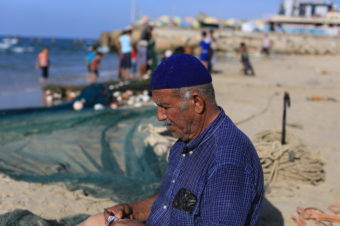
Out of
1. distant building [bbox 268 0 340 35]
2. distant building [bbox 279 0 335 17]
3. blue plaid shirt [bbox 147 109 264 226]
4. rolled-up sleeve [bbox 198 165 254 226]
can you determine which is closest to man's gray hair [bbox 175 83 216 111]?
blue plaid shirt [bbox 147 109 264 226]

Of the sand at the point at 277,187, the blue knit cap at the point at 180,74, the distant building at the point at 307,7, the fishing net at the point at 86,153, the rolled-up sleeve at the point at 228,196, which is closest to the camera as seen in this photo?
the rolled-up sleeve at the point at 228,196

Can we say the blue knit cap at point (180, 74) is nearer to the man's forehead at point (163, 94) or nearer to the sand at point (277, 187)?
the man's forehead at point (163, 94)

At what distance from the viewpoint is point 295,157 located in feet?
14.4

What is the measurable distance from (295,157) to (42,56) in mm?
13257

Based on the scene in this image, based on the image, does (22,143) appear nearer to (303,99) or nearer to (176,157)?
(176,157)

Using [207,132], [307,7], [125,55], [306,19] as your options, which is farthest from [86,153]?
[307,7]

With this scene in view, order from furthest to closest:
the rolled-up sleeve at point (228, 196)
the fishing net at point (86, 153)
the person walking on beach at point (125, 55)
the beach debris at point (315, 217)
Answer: the person walking on beach at point (125, 55), the fishing net at point (86, 153), the beach debris at point (315, 217), the rolled-up sleeve at point (228, 196)

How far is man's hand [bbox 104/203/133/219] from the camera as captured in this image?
2.39 m

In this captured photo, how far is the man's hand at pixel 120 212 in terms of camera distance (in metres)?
2.39

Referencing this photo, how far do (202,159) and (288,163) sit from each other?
2629mm

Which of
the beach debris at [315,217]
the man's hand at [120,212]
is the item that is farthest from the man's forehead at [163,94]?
the beach debris at [315,217]

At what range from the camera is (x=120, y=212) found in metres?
2.41

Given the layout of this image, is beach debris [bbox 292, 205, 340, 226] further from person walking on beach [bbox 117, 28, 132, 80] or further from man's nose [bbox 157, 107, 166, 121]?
person walking on beach [bbox 117, 28, 132, 80]

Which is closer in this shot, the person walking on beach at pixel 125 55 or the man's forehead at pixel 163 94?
the man's forehead at pixel 163 94
